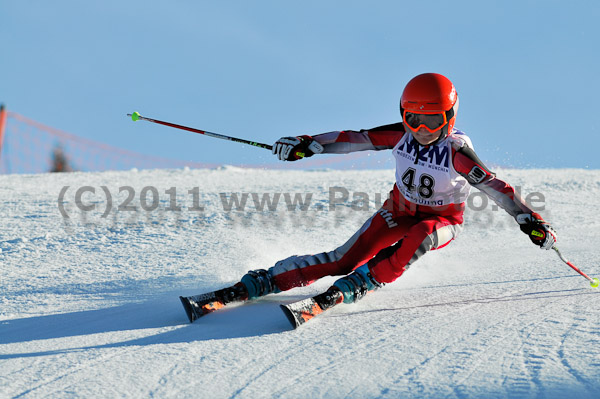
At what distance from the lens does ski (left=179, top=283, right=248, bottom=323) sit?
2771mm

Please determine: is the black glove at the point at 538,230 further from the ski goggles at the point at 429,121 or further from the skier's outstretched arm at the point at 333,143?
the skier's outstretched arm at the point at 333,143

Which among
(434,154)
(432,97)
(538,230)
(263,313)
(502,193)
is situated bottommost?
(263,313)

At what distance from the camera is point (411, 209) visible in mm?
3283

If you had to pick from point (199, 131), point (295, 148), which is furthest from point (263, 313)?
point (199, 131)

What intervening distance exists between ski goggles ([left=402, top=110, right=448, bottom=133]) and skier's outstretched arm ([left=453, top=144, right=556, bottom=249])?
164 mm

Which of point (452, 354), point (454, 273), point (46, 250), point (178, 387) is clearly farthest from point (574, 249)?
point (46, 250)

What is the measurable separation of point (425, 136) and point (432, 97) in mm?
215

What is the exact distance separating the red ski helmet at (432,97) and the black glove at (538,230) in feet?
2.03

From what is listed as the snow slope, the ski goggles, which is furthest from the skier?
the snow slope

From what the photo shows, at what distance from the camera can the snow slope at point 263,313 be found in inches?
78.4

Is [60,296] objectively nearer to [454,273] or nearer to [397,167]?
[397,167]

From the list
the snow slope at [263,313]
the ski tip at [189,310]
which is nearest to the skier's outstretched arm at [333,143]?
the snow slope at [263,313]

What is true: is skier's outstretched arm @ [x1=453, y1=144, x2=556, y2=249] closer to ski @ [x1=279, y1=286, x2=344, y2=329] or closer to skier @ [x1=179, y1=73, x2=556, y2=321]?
skier @ [x1=179, y1=73, x2=556, y2=321]

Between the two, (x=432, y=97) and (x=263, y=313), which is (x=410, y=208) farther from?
(x=263, y=313)
